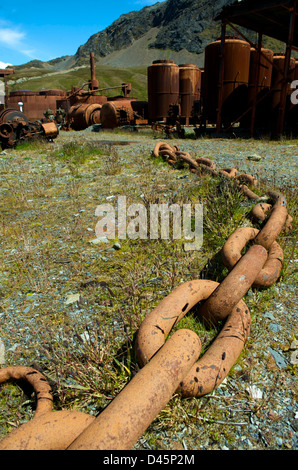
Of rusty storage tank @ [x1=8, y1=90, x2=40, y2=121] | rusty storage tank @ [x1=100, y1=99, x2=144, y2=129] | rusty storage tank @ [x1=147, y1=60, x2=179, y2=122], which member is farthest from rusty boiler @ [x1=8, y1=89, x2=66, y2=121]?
rusty storage tank @ [x1=147, y1=60, x2=179, y2=122]

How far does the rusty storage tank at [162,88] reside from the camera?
52.6 feet

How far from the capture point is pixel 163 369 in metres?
1.24

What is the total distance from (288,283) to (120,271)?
1250mm

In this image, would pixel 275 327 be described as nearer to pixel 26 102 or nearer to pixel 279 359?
pixel 279 359

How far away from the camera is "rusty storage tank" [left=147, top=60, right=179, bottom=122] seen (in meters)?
16.0

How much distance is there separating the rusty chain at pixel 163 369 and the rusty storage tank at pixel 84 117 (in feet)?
56.4

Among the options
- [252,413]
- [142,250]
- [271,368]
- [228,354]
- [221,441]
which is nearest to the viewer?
[221,441]

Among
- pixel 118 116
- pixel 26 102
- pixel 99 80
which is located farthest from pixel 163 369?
pixel 99 80

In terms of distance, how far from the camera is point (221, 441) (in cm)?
128

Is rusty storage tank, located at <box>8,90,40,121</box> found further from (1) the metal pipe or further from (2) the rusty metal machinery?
(1) the metal pipe

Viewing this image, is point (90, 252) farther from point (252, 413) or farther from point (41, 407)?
point (252, 413)

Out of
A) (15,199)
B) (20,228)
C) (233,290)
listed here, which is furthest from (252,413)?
(15,199)

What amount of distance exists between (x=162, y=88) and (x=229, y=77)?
173 inches

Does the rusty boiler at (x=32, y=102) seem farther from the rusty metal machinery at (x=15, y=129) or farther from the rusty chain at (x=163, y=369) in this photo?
the rusty chain at (x=163, y=369)
